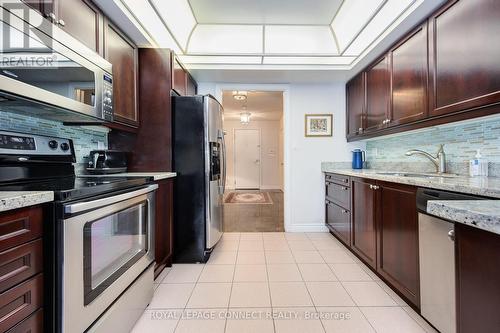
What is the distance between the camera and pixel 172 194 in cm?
232

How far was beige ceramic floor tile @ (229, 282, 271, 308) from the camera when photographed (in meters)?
1.69

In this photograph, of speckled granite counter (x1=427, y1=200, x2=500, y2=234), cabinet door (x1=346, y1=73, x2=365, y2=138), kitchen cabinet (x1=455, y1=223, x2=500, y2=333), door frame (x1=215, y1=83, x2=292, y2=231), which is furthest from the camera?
door frame (x1=215, y1=83, x2=292, y2=231)

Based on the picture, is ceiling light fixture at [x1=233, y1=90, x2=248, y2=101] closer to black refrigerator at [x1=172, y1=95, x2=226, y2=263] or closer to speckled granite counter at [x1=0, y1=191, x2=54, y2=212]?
black refrigerator at [x1=172, y1=95, x2=226, y2=263]

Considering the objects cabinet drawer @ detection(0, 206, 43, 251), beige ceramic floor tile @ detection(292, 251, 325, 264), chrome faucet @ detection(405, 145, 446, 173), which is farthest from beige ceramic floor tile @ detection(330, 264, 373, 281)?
cabinet drawer @ detection(0, 206, 43, 251)

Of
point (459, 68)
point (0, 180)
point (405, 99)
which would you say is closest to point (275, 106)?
point (405, 99)

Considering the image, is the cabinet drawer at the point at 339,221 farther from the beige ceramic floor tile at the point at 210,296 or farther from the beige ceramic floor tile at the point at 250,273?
the beige ceramic floor tile at the point at 210,296

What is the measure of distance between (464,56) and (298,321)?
2.01 m

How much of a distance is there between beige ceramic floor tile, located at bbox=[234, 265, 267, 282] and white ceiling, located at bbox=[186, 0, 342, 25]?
8.73 feet

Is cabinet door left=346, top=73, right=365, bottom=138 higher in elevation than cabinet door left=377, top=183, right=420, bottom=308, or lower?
higher

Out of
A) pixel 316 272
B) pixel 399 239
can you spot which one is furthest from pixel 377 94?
pixel 316 272

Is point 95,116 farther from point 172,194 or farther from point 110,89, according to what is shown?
point 172,194

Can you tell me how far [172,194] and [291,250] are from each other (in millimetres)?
1482

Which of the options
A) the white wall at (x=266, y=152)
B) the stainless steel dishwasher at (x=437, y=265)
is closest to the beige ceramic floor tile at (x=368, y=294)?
the stainless steel dishwasher at (x=437, y=265)

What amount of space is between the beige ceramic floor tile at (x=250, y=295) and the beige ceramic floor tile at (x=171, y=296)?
1.17ft
